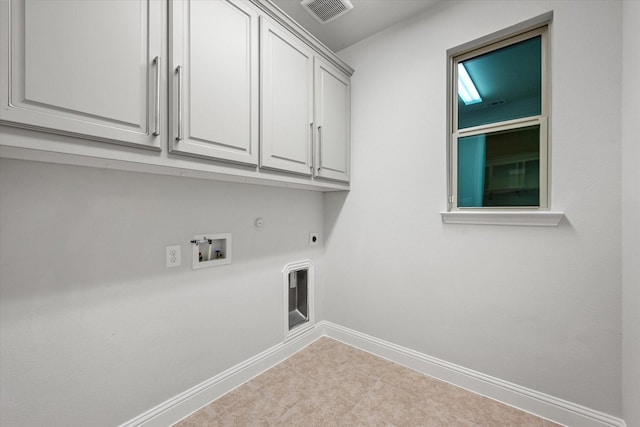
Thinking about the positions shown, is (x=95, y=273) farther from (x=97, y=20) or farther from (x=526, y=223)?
(x=526, y=223)

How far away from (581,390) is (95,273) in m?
2.63

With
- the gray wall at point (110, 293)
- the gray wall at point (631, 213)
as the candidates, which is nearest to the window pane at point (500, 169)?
the gray wall at point (631, 213)

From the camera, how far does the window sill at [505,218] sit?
5.04 ft

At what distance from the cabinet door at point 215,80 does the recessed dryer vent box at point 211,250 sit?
581mm

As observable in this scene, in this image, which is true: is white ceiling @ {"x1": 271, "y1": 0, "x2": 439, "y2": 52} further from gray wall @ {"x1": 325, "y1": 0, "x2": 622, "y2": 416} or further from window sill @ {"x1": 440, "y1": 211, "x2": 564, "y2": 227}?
window sill @ {"x1": 440, "y1": 211, "x2": 564, "y2": 227}

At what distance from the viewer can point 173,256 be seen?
157cm

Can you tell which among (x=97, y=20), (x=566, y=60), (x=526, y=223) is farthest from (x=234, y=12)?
(x=526, y=223)

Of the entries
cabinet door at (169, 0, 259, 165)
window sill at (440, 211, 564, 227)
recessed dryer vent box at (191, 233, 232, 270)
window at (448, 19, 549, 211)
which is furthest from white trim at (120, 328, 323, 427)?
window at (448, 19, 549, 211)

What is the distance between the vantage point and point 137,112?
1.10 m

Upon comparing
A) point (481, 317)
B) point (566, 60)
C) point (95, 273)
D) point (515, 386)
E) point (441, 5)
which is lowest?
point (515, 386)

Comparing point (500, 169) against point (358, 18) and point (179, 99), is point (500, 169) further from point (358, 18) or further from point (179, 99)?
point (179, 99)

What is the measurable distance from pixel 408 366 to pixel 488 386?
532mm

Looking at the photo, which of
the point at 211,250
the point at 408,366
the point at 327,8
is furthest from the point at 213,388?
the point at 327,8

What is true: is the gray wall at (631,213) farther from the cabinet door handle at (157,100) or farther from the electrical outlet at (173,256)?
the electrical outlet at (173,256)
